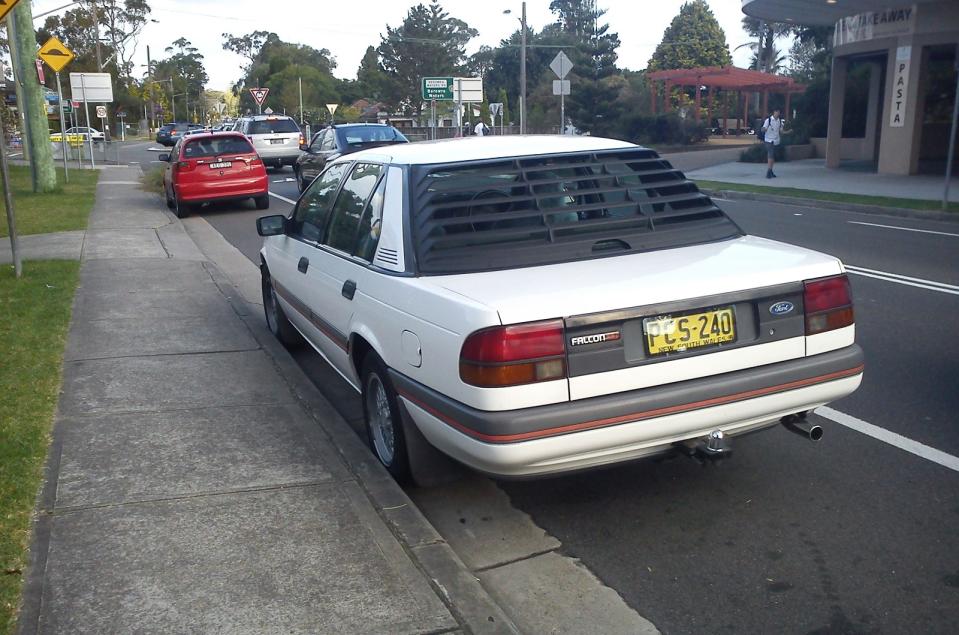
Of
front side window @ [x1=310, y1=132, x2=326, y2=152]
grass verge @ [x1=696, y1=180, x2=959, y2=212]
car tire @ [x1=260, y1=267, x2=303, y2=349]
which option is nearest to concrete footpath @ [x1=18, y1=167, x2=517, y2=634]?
car tire @ [x1=260, y1=267, x2=303, y2=349]

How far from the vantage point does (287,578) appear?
3.49 metres

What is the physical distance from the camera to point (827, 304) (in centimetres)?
414

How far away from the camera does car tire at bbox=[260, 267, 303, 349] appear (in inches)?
282

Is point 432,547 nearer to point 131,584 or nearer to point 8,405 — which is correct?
point 131,584

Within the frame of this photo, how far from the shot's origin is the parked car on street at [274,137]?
97.5 ft

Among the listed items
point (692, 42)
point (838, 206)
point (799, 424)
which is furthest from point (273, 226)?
point (692, 42)

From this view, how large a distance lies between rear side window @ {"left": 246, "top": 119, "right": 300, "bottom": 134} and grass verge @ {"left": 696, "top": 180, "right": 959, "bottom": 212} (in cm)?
1439

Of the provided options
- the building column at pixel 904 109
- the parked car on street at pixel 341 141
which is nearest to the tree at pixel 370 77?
the building column at pixel 904 109

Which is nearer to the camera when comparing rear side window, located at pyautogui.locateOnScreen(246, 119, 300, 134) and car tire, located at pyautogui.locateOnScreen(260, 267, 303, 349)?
car tire, located at pyautogui.locateOnScreen(260, 267, 303, 349)

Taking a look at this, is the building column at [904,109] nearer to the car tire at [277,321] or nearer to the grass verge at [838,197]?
the grass verge at [838,197]

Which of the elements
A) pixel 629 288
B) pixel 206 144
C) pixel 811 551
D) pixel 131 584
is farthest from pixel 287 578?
pixel 206 144

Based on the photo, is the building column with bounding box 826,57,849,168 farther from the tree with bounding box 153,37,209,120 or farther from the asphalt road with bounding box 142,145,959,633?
the tree with bounding box 153,37,209,120

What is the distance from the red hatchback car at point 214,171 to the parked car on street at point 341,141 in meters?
1.38

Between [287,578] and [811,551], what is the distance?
7.11 ft
